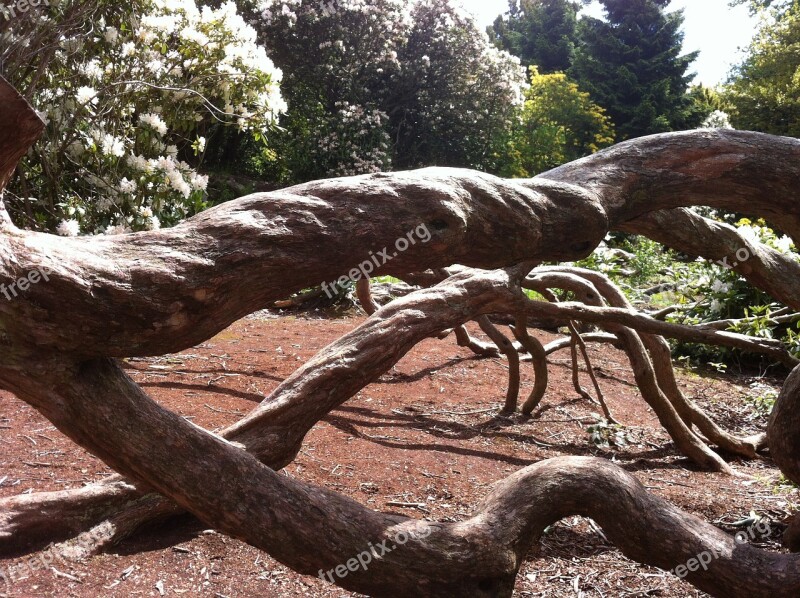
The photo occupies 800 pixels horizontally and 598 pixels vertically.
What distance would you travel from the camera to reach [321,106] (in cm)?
1558

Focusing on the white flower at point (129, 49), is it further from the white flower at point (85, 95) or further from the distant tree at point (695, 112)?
the distant tree at point (695, 112)

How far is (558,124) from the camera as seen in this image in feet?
69.2

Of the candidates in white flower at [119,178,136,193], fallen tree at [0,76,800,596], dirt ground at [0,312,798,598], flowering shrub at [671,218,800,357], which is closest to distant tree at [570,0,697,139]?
flowering shrub at [671,218,800,357]

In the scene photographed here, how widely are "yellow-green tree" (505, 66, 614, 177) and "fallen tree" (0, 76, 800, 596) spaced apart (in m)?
17.5

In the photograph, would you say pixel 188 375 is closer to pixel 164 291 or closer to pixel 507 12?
pixel 164 291

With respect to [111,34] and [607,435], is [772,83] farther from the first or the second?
[111,34]

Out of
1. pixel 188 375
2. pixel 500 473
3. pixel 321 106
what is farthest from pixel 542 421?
pixel 321 106

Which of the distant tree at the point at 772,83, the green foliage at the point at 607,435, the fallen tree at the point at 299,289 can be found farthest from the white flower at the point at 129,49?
the distant tree at the point at 772,83

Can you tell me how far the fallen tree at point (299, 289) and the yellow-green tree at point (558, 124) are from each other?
17525mm

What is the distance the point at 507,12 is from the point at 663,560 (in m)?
32.7

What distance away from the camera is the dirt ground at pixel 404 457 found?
2.85 m

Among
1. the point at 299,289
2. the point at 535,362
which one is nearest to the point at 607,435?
the point at 535,362

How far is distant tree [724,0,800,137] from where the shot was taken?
20.4 metres

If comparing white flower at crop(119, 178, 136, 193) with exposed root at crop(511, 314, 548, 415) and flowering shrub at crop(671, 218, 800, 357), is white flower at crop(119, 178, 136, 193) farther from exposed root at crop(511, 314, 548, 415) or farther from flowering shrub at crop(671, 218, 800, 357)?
flowering shrub at crop(671, 218, 800, 357)
